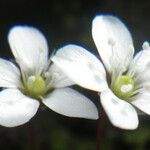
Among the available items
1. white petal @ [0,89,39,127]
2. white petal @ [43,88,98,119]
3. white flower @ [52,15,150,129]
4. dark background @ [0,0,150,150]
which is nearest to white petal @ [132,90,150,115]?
white flower @ [52,15,150,129]

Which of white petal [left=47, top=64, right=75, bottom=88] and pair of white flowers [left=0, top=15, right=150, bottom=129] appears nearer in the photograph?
pair of white flowers [left=0, top=15, right=150, bottom=129]

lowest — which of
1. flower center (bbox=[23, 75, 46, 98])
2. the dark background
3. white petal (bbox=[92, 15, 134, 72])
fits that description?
the dark background

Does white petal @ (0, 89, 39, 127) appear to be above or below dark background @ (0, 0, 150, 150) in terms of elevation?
above

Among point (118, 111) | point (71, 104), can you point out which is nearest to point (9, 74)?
point (71, 104)

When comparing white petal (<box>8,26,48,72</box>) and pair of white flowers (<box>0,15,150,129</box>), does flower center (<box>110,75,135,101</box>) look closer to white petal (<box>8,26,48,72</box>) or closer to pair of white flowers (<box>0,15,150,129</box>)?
pair of white flowers (<box>0,15,150,129</box>)

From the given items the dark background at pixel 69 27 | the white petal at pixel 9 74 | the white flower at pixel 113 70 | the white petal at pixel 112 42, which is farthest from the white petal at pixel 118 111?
the dark background at pixel 69 27

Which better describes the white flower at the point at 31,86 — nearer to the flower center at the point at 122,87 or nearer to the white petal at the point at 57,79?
the white petal at the point at 57,79

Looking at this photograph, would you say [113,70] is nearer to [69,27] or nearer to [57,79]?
[57,79]

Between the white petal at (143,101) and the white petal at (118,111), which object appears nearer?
the white petal at (118,111)
